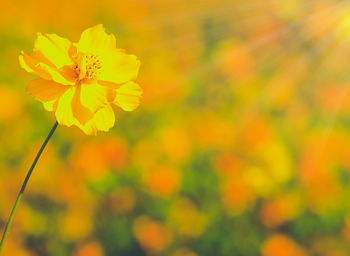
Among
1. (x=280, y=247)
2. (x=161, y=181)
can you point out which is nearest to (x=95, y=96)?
(x=161, y=181)

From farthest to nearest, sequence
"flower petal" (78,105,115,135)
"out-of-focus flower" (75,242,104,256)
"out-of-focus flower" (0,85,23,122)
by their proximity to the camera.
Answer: "out-of-focus flower" (0,85,23,122) < "out-of-focus flower" (75,242,104,256) < "flower petal" (78,105,115,135)

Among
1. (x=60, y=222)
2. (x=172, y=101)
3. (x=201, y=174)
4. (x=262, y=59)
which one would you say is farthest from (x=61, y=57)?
(x=262, y=59)

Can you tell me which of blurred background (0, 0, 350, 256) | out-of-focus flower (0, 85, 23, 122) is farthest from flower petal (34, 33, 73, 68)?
out-of-focus flower (0, 85, 23, 122)

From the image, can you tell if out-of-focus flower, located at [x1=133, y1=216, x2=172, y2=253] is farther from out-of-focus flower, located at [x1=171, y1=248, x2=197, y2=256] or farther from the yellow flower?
the yellow flower

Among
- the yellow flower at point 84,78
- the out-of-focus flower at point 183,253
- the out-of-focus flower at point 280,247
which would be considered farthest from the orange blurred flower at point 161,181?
the yellow flower at point 84,78

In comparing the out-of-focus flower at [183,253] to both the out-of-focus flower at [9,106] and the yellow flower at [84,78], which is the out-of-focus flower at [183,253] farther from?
the yellow flower at [84,78]

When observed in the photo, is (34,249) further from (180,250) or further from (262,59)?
(262,59)

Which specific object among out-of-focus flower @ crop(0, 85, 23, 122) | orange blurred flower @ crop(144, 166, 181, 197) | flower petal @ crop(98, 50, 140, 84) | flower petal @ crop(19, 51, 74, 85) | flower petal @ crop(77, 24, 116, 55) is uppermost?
out-of-focus flower @ crop(0, 85, 23, 122)

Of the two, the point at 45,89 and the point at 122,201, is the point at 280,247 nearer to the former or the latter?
the point at 122,201
